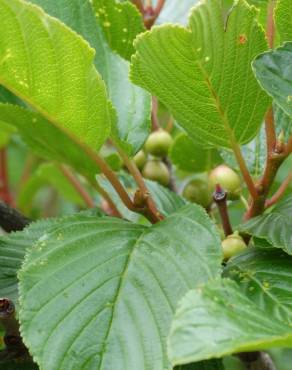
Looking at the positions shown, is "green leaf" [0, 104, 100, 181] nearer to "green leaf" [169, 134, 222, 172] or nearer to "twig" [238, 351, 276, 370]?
"green leaf" [169, 134, 222, 172]

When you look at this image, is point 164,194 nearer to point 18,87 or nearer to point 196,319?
point 18,87

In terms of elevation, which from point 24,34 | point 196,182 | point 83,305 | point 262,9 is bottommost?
point 196,182

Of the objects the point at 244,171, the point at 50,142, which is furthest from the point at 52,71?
the point at 50,142

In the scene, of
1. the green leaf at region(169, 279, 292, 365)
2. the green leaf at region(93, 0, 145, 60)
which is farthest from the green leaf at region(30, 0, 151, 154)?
the green leaf at region(169, 279, 292, 365)

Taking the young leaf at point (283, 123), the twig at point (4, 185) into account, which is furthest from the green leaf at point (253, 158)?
the twig at point (4, 185)

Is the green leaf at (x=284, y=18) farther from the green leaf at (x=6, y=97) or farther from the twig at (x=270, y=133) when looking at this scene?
the green leaf at (x=6, y=97)

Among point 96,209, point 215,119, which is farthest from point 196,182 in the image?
point 215,119

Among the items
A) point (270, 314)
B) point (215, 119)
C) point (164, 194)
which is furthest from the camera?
point (164, 194)

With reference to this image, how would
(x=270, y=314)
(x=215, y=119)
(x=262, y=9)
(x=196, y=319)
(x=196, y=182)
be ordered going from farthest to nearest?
1. (x=196, y=182)
2. (x=262, y=9)
3. (x=215, y=119)
4. (x=270, y=314)
5. (x=196, y=319)
